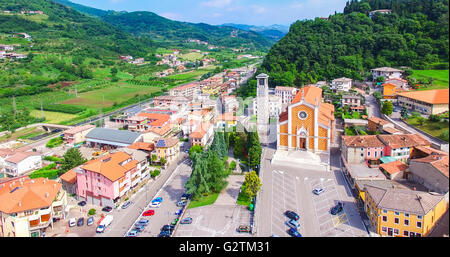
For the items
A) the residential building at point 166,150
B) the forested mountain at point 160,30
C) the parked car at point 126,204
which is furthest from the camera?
the forested mountain at point 160,30

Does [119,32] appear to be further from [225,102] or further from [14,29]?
[225,102]

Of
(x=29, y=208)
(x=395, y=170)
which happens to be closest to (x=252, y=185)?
(x=395, y=170)

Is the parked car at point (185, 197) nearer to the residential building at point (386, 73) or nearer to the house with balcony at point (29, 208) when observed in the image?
the house with balcony at point (29, 208)

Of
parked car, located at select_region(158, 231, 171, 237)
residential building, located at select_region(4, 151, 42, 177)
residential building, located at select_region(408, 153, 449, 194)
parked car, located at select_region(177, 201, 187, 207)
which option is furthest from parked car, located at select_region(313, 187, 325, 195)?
residential building, located at select_region(4, 151, 42, 177)

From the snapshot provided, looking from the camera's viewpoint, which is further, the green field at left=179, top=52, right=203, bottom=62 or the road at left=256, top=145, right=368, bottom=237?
the green field at left=179, top=52, right=203, bottom=62

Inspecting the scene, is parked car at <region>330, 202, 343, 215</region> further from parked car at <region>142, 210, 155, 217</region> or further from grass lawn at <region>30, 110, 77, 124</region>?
grass lawn at <region>30, 110, 77, 124</region>

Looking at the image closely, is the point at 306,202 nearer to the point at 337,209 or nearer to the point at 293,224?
the point at 337,209

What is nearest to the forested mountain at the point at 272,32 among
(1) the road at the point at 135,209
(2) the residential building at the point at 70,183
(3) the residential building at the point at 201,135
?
(3) the residential building at the point at 201,135
